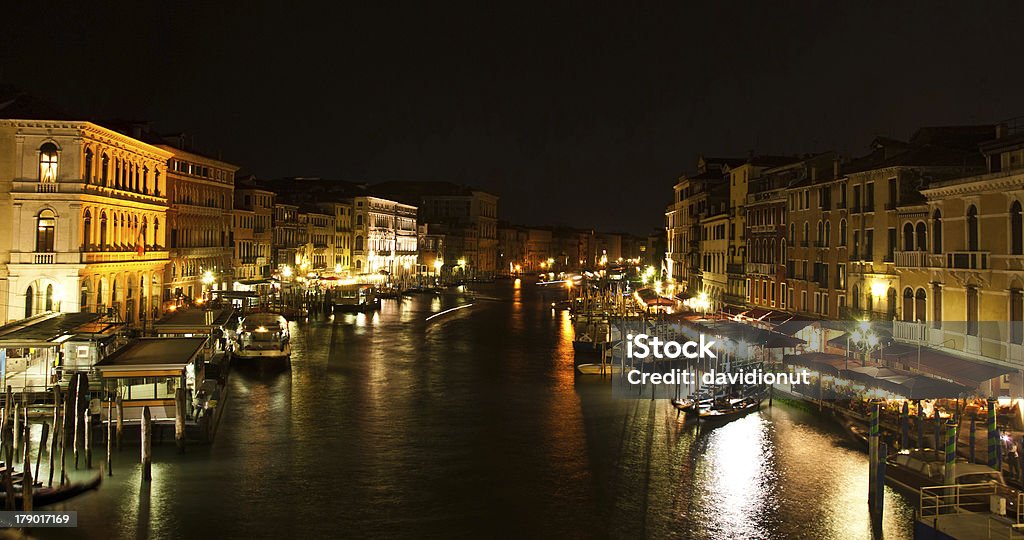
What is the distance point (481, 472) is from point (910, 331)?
11.7 m

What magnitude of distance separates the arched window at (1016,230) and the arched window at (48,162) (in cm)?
2579

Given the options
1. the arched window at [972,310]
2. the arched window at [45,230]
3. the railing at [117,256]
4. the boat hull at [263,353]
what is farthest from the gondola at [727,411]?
the arched window at [45,230]

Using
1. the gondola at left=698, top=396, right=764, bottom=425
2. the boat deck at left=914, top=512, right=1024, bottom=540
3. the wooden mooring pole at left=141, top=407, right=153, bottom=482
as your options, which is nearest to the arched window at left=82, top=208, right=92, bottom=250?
the wooden mooring pole at left=141, top=407, right=153, bottom=482

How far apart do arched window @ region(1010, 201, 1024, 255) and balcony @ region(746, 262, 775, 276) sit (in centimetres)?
1584

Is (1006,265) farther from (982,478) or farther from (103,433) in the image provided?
(103,433)

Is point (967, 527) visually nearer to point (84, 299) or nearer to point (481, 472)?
point (481, 472)

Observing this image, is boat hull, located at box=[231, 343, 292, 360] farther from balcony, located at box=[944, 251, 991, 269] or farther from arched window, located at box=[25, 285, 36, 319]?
balcony, located at box=[944, 251, 991, 269]

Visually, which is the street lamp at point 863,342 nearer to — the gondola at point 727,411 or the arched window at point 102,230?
the gondola at point 727,411

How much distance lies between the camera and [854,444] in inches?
721

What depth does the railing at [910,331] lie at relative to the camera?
2061cm

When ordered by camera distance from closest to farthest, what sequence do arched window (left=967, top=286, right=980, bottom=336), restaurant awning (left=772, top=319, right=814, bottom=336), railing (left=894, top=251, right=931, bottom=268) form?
arched window (left=967, top=286, right=980, bottom=336)
railing (left=894, top=251, right=931, bottom=268)
restaurant awning (left=772, top=319, right=814, bottom=336)

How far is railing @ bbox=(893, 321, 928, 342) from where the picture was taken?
20609mm

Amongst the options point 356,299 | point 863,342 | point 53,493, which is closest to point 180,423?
point 53,493

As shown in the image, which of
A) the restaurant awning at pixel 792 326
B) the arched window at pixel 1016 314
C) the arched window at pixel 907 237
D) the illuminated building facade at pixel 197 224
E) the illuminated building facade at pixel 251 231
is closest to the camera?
the arched window at pixel 1016 314
